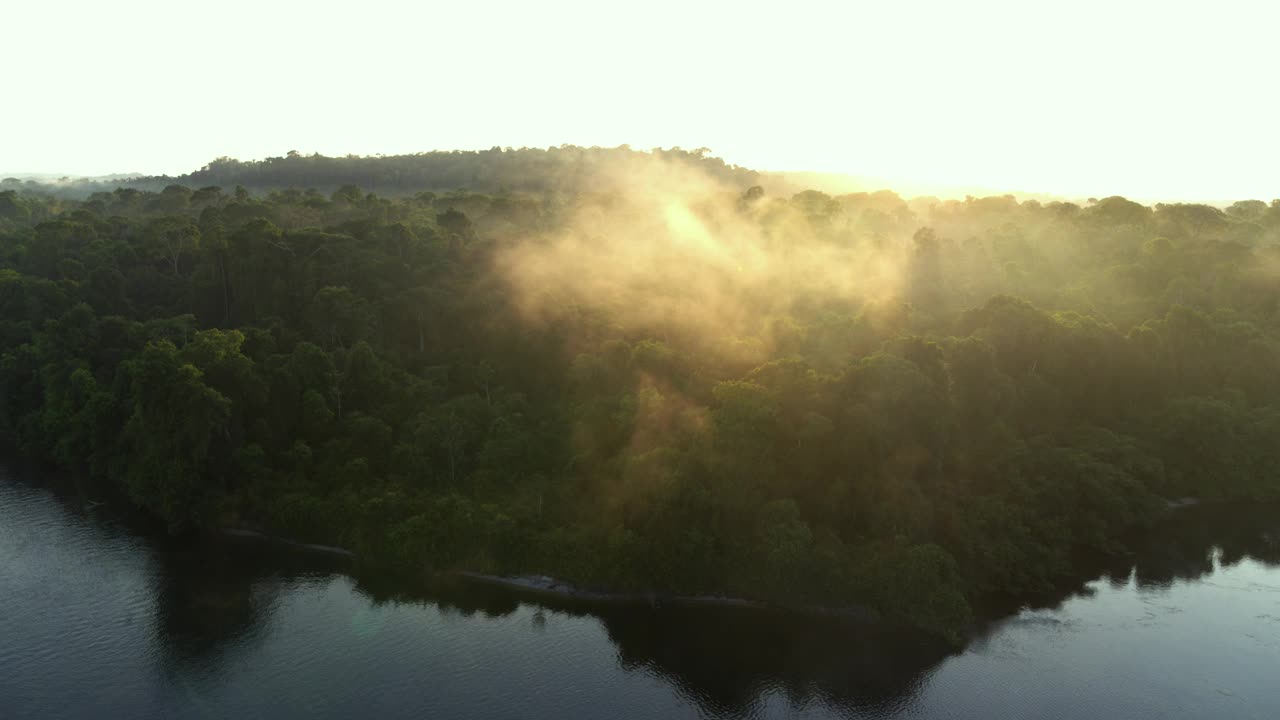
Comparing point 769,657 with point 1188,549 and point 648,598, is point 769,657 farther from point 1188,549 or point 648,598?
point 1188,549

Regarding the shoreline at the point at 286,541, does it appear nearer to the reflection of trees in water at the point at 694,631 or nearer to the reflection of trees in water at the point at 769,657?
the reflection of trees in water at the point at 694,631

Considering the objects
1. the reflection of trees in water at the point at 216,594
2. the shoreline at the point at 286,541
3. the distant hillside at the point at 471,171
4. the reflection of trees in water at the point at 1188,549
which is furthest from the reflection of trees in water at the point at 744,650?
the distant hillside at the point at 471,171

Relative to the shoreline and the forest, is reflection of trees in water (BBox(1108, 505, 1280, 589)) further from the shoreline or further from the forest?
the shoreline

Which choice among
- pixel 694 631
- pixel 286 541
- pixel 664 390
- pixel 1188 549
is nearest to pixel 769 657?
pixel 694 631

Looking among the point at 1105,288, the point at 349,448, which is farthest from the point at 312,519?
the point at 1105,288

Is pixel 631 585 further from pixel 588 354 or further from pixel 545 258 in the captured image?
pixel 545 258
